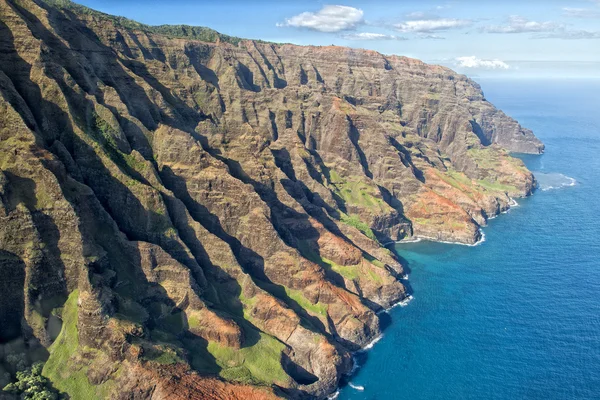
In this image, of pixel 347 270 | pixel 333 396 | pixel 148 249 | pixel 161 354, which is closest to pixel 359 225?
pixel 347 270

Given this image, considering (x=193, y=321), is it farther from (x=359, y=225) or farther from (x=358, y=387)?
(x=359, y=225)

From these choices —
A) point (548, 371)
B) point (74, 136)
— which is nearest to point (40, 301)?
point (74, 136)

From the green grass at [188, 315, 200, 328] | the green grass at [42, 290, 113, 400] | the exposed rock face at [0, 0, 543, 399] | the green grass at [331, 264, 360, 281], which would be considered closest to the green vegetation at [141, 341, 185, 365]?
the exposed rock face at [0, 0, 543, 399]

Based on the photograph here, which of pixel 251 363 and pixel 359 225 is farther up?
pixel 359 225

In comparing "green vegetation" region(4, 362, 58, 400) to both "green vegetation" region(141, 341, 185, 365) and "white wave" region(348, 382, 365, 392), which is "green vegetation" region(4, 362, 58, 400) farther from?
"white wave" region(348, 382, 365, 392)

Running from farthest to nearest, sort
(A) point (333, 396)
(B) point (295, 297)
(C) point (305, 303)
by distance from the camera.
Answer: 1. (B) point (295, 297)
2. (C) point (305, 303)
3. (A) point (333, 396)

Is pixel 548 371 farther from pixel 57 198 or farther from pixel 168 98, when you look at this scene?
pixel 168 98

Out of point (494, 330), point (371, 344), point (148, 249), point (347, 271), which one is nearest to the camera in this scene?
point (148, 249)
